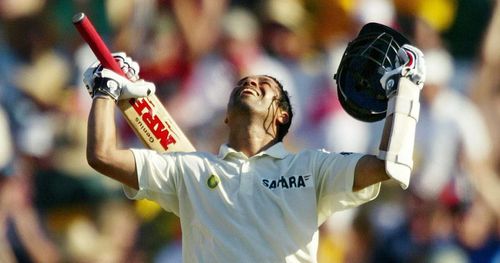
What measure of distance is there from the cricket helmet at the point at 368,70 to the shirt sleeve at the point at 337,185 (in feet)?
0.99

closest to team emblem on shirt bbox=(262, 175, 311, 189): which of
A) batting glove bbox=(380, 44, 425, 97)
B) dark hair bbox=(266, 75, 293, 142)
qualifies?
dark hair bbox=(266, 75, 293, 142)

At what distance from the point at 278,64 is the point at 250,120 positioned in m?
2.42

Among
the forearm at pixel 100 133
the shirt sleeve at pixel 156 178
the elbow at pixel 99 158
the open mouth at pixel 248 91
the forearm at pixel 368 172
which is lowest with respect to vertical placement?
the forearm at pixel 368 172

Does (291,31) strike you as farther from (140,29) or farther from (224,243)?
(224,243)

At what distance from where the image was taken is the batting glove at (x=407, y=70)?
14.9 ft

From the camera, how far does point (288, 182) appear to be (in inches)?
182

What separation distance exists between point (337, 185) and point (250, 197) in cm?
30

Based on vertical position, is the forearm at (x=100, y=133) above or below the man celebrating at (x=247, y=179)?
above

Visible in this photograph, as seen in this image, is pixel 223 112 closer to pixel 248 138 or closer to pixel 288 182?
pixel 248 138

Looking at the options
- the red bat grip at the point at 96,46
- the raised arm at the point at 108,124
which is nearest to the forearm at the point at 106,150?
the raised arm at the point at 108,124

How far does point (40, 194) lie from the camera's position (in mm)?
6930

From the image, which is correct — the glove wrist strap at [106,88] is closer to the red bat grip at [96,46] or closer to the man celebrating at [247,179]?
the man celebrating at [247,179]

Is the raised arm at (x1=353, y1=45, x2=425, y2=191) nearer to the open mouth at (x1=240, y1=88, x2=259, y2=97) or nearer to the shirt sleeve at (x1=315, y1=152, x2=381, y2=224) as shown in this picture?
the shirt sleeve at (x1=315, y1=152, x2=381, y2=224)

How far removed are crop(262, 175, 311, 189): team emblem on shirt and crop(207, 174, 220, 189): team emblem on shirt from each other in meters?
0.16
